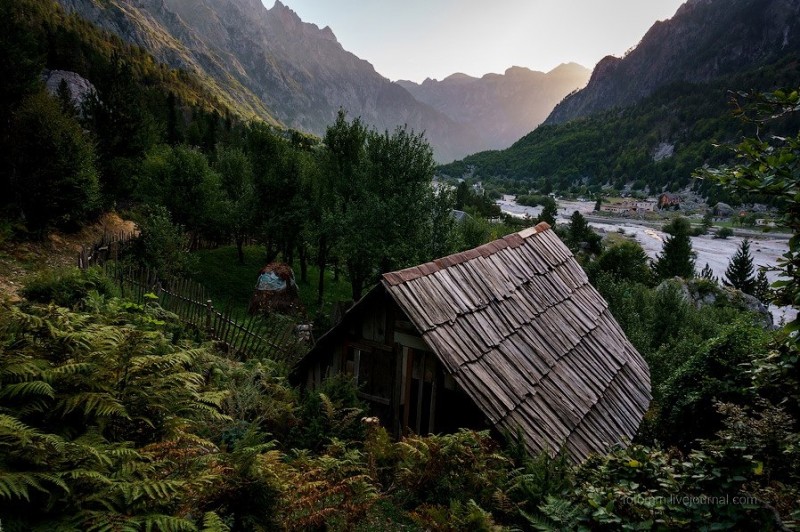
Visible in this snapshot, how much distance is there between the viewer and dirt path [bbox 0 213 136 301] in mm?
13945

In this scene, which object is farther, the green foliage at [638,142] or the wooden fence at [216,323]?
the green foliage at [638,142]

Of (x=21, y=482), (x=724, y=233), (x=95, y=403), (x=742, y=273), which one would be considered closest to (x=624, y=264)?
(x=742, y=273)

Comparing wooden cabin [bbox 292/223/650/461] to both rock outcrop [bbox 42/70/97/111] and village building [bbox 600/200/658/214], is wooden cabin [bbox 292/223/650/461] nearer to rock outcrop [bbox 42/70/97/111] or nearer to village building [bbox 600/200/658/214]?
rock outcrop [bbox 42/70/97/111]

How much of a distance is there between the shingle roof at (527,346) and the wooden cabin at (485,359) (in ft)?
0.07

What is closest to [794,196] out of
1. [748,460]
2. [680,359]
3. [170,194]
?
[748,460]

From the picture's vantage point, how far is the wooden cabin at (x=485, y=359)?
6445mm

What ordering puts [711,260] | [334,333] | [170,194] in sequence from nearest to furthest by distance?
[334,333] < [170,194] < [711,260]

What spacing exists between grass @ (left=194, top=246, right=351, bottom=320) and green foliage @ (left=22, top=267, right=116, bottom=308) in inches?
405

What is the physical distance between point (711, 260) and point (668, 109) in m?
113

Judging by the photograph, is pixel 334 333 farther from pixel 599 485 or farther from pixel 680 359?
pixel 680 359

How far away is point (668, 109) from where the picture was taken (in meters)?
148

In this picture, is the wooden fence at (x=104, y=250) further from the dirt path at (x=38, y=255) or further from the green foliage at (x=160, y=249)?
the dirt path at (x=38, y=255)

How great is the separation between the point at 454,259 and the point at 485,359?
209cm

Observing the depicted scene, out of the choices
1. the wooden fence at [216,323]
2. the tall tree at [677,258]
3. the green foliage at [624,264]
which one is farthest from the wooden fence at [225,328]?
the tall tree at [677,258]
